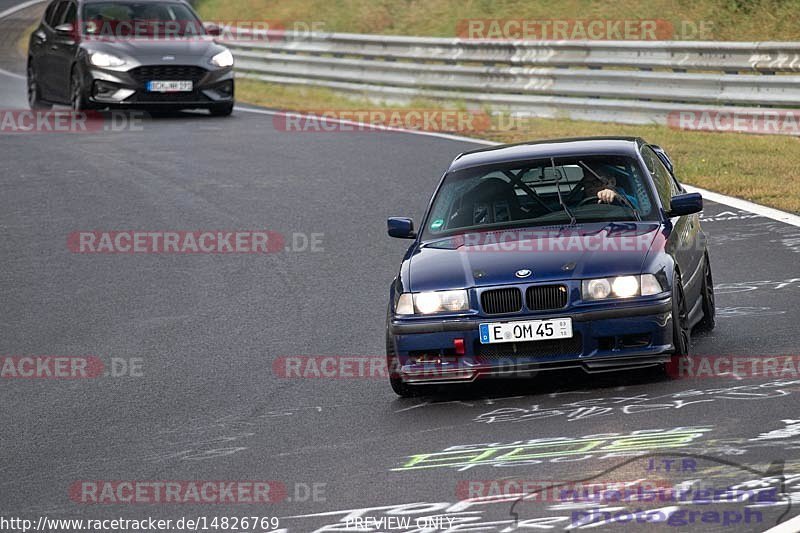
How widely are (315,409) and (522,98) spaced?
14.8 meters

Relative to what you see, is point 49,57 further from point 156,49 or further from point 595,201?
point 595,201

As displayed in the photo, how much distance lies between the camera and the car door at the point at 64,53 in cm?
2302

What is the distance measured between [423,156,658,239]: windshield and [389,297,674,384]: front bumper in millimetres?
1097

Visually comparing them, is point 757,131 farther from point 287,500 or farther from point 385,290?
point 287,500

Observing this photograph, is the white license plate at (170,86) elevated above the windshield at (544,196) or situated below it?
above

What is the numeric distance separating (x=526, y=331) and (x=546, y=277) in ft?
1.03

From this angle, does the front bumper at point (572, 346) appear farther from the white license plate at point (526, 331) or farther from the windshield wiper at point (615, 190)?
the windshield wiper at point (615, 190)

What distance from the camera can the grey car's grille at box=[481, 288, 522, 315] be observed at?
8141mm

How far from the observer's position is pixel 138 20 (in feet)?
76.7

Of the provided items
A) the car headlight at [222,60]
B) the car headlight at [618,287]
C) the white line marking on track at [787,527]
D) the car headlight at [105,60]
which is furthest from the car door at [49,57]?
the white line marking on track at [787,527]
